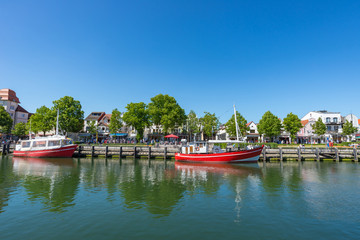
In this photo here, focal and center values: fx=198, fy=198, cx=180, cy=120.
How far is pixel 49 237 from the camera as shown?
841 centimetres

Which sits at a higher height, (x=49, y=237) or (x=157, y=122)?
(x=157, y=122)

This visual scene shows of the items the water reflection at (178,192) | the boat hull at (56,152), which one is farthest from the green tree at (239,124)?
the boat hull at (56,152)

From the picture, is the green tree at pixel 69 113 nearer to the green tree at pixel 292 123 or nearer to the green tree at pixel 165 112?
the green tree at pixel 165 112

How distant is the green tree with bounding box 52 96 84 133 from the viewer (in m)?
61.1

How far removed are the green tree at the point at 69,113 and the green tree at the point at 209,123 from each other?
4164 cm

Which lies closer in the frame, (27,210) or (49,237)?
(49,237)

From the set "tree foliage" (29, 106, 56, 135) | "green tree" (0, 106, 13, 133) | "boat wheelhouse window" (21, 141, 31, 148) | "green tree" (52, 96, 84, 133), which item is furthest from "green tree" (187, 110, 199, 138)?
"green tree" (0, 106, 13, 133)

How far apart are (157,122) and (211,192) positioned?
50655mm

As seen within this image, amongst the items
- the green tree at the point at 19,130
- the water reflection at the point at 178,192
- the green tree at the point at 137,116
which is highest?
the green tree at the point at 137,116

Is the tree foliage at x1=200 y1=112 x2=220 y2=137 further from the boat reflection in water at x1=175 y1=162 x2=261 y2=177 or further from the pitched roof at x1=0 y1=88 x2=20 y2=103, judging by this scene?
the pitched roof at x1=0 y1=88 x2=20 y2=103

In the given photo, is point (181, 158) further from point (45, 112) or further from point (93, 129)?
point (45, 112)

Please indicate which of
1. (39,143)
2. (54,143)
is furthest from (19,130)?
(54,143)

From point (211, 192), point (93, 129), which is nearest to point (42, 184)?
point (211, 192)

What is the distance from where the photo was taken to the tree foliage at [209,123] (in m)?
69.3
